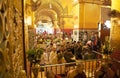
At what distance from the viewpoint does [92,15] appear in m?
11.8

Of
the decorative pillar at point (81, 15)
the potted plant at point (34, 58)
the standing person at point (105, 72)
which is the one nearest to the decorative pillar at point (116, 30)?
the standing person at point (105, 72)

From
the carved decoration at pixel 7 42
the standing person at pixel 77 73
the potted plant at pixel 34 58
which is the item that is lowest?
the standing person at pixel 77 73

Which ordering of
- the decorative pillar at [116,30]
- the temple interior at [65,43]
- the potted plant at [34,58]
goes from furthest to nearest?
→ the decorative pillar at [116,30], the potted plant at [34,58], the temple interior at [65,43]

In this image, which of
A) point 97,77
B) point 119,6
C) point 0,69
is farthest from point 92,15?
point 0,69

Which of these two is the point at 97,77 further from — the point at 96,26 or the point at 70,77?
the point at 96,26

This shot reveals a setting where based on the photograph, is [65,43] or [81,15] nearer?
[65,43]

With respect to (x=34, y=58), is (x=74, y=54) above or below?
below

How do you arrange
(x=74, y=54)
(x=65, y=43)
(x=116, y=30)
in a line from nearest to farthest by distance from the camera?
(x=116, y=30)
(x=74, y=54)
(x=65, y=43)

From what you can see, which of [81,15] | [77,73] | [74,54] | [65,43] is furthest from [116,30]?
[81,15]

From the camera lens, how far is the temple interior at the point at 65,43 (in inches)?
65.6

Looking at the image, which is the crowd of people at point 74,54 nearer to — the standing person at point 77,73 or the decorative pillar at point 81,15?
Result: the standing person at point 77,73

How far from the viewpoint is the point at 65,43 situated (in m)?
10.3

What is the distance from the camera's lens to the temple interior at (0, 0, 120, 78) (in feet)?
5.47

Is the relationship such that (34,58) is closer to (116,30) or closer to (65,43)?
(116,30)
